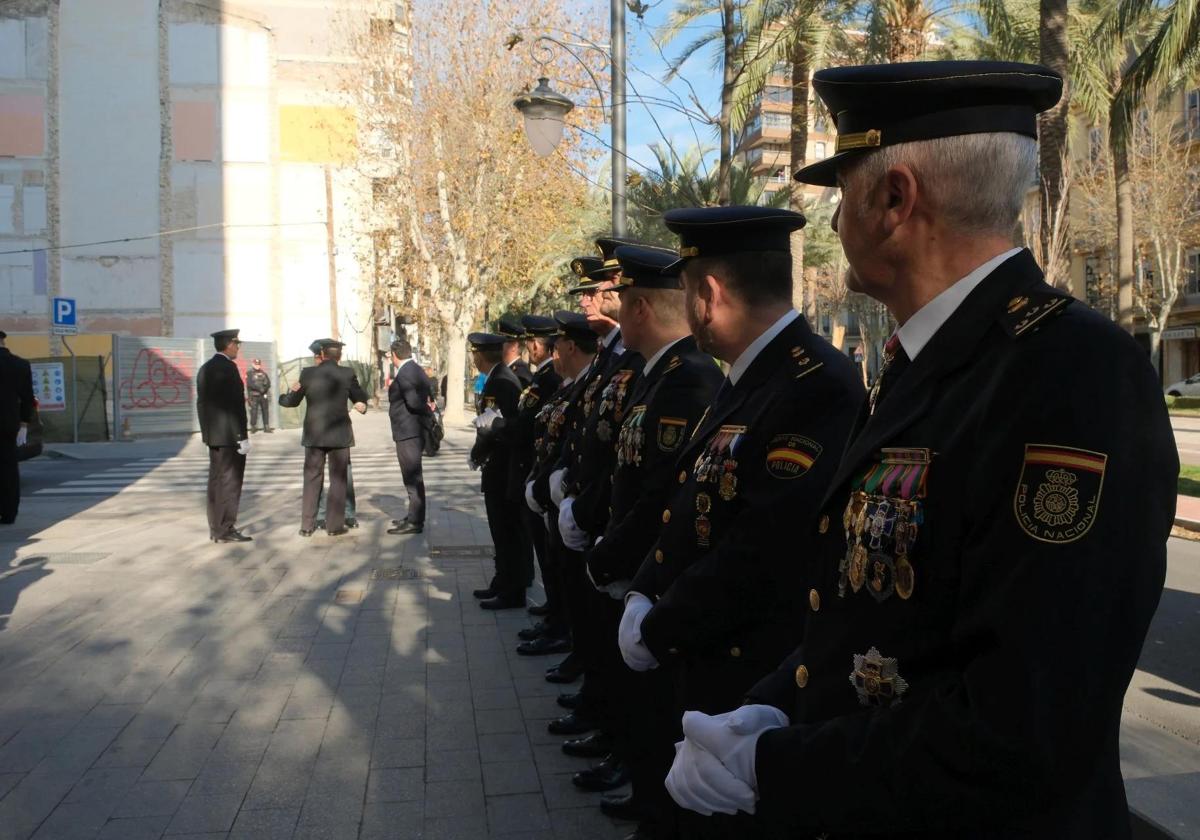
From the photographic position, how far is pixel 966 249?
1551 mm

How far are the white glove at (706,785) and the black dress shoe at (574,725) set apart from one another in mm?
3313

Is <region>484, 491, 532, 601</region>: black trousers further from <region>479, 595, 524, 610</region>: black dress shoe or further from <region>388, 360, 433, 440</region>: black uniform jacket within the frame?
<region>388, 360, 433, 440</region>: black uniform jacket

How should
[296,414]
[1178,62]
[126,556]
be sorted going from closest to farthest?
[126,556] → [1178,62] → [296,414]

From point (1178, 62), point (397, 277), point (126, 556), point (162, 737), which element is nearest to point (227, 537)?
point (126, 556)

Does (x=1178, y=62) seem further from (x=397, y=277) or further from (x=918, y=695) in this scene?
(x=397, y=277)

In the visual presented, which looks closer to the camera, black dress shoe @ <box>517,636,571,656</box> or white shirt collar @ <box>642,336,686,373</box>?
white shirt collar @ <box>642,336,686,373</box>

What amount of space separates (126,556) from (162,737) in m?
5.35

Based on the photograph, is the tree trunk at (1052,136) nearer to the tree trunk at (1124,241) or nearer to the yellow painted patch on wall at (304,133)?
the tree trunk at (1124,241)

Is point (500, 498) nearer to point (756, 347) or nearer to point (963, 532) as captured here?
point (756, 347)

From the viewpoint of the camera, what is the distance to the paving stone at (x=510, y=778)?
14.0 ft

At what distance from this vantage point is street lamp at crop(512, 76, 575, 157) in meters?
11.4

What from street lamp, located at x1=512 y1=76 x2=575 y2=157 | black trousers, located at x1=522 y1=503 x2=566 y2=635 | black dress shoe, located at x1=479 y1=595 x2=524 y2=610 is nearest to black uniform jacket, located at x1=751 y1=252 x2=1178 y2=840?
black trousers, located at x1=522 y1=503 x2=566 y2=635

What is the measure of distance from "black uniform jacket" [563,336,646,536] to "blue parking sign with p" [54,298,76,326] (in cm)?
1840

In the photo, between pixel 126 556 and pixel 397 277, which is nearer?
pixel 126 556
